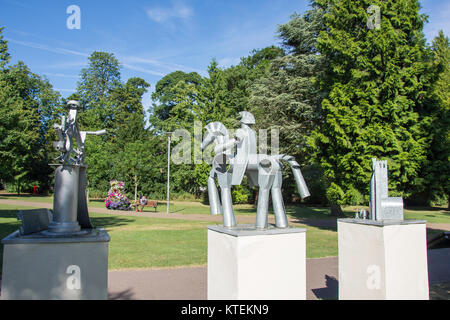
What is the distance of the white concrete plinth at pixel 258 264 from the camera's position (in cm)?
460

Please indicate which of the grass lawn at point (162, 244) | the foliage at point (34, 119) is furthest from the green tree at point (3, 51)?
the grass lawn at point (162, 244)

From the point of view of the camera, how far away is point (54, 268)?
3.77 meters

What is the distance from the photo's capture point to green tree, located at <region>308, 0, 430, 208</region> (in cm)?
1298

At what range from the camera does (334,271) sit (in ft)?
29.0

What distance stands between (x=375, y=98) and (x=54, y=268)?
43.7 ft

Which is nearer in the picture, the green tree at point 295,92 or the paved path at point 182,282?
the paved path at point 182,282

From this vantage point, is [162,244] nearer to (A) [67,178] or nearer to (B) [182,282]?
(B) [182,282]

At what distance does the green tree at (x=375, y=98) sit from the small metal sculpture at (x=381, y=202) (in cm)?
792

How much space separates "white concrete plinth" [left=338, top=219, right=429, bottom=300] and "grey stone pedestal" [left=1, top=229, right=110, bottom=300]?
4012 millimetres

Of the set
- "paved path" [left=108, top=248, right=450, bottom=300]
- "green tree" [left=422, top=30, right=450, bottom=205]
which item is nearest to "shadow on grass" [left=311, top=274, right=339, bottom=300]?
"paved path" [left=108, top=248, right=450, bottom=300]

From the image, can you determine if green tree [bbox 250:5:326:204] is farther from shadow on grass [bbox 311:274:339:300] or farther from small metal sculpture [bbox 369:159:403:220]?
small metal sculpture [bbox 369:159:403:220]

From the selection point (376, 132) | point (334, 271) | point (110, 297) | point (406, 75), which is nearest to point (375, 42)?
point (406, 75)

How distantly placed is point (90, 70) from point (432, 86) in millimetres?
47545

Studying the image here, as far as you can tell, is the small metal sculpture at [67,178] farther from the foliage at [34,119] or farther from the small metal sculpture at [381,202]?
the foliage at [34,119]
